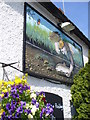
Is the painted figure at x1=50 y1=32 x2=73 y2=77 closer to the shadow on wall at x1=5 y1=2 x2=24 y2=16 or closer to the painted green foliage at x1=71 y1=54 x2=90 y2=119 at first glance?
the painted green foliage at x1=71 y1=54 x2=90 y2=119

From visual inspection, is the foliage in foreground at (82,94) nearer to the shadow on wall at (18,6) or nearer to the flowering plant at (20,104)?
the flowering plant at (20,104)

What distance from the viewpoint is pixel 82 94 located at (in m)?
4.30

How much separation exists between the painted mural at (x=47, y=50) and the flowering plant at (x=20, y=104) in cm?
99

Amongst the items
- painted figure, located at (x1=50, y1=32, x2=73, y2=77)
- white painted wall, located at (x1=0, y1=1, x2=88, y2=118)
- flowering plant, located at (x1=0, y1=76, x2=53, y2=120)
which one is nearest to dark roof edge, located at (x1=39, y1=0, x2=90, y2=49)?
painted figure, located at (x1=50, y1=32, x2=73, y2=77)

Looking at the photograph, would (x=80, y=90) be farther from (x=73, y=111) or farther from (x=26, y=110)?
(x=26, y=110)

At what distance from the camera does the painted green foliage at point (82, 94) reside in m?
4.05

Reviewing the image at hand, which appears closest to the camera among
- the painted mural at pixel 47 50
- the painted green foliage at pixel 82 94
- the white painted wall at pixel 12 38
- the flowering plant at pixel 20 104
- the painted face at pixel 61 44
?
the flowering plant at pixel 20 104

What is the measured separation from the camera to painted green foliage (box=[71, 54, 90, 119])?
4055mm

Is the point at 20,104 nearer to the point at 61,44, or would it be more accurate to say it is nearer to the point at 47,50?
the point at 47,50

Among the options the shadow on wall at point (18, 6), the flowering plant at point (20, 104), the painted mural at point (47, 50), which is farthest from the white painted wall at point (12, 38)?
the flowering plant at point (20, 104)

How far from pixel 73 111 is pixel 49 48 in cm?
182

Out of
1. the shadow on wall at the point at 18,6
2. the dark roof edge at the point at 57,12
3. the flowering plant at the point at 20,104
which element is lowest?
the flowering plant at the point at 20,104

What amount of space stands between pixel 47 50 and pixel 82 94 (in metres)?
1.40

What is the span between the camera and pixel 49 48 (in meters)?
4.20
